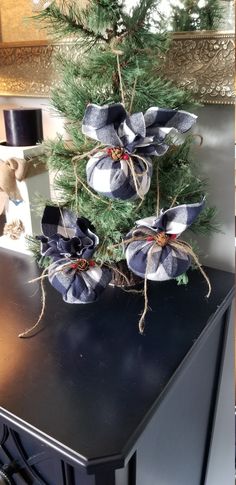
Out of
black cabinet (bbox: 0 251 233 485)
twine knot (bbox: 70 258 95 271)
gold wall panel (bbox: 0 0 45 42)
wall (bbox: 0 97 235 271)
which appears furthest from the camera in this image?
gold wall panel (bbox: 0 0 45 42)

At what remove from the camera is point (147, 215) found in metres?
0.61

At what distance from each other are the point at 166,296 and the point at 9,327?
0.26 m

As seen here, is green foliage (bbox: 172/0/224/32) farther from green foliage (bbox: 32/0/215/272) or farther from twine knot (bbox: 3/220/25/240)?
twine knot (bbox: 3/220/25/240)

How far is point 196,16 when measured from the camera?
630 mm

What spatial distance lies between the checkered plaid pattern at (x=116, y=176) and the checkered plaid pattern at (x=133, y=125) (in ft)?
0.07

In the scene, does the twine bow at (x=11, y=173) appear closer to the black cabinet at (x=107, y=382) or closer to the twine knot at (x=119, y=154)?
the black cabinet at (x=107, y=382)

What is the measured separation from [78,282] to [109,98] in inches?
10.2

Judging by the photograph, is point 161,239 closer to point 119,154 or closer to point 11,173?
point 119,154

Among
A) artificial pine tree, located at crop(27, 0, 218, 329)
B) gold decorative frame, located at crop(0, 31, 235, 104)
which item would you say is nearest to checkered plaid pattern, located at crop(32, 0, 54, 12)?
artificial pine tree, located at crop(27, 0, 218, 329)

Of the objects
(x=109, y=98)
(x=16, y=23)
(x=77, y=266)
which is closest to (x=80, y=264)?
(x=77, y=266)

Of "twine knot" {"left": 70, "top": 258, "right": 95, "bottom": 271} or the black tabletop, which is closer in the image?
the black tabletop

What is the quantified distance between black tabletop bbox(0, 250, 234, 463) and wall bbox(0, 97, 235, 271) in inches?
2.7

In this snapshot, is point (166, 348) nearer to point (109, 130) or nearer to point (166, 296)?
point (166, 296)

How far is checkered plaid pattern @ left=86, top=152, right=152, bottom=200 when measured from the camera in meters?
0.48
